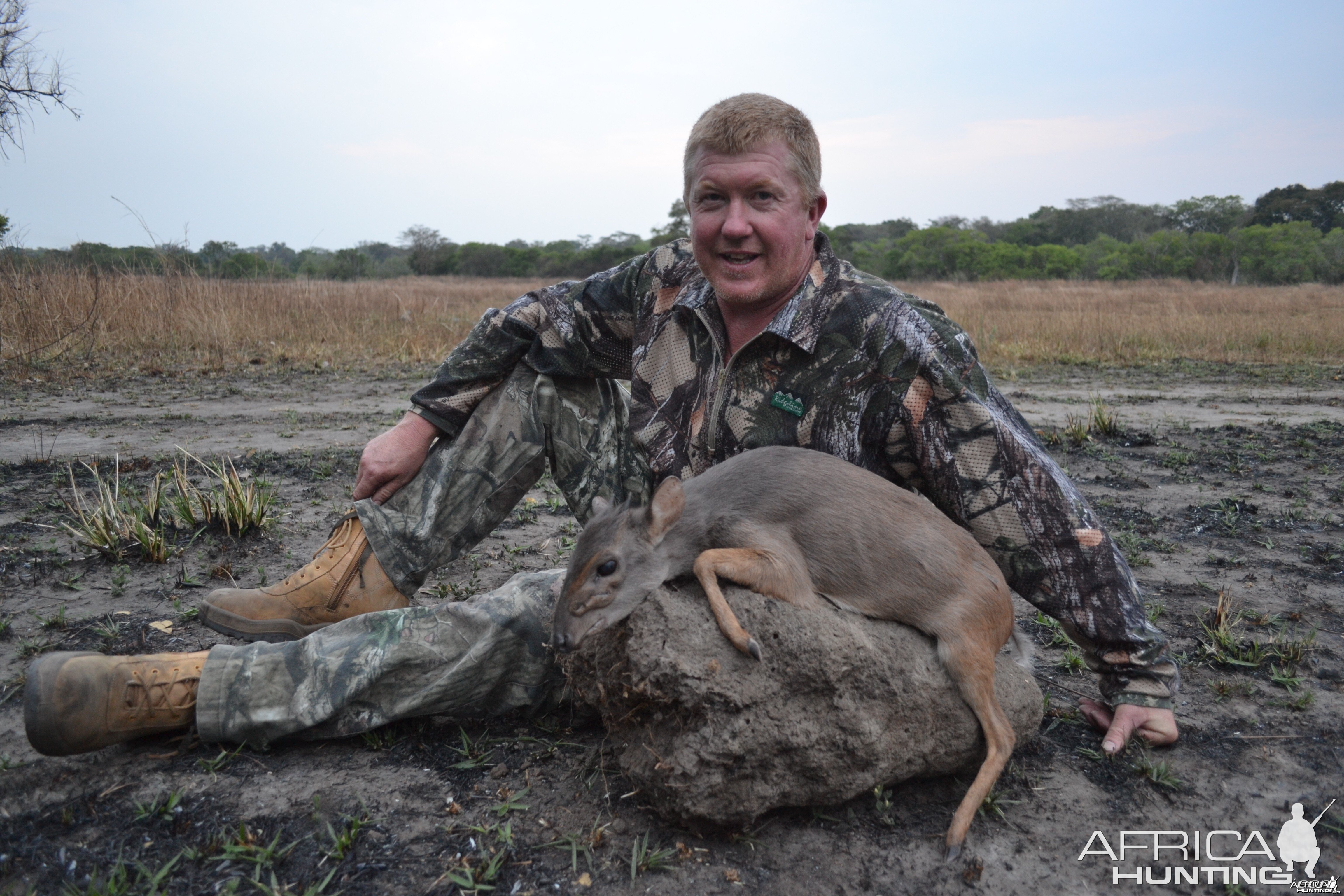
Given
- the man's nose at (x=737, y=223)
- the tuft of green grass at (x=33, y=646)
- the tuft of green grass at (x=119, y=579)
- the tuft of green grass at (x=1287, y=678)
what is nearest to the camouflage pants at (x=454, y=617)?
the man's nose at (x=737, y=223)

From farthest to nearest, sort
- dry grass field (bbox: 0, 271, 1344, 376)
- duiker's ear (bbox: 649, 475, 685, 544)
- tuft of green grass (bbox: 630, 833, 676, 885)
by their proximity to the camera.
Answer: dry grass field (bbox: 0, 271, 1344, 376)
duiker's ear (bbox: 649, 475, 685, 544)
tuft of green grass (bbox: 630, 833, 676, 885)

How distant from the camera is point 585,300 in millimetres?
4586

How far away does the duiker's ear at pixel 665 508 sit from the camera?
10.4 ft

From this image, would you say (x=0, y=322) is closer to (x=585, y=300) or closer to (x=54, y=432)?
(x=54, y=432)

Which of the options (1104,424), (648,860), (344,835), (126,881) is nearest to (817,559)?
(648,860)

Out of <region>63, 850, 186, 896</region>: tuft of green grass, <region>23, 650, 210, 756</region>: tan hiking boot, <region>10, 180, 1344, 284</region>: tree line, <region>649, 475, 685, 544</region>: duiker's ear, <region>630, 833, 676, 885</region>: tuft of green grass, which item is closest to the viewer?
<region>63, 850, 186, 896</region>: tuft of green grass

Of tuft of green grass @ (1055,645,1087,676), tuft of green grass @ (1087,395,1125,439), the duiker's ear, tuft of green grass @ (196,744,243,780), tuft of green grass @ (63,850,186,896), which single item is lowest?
tuft of green grass @ (1055,645,1087,676)

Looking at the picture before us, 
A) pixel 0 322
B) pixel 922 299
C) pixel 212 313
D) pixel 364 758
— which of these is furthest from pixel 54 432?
pixel 922 299

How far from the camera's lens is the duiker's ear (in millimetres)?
3184

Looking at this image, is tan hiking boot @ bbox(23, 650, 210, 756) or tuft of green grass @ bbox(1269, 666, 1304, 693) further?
tuft of green grass @ bbox(1269, 666, 1304, 693)

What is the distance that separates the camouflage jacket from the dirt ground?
55cm

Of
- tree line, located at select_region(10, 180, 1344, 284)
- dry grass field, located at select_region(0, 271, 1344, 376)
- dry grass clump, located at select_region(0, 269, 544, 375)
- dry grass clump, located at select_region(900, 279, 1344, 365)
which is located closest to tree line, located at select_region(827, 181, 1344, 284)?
tree line, located at select_region(10, 180, 1344, 284)

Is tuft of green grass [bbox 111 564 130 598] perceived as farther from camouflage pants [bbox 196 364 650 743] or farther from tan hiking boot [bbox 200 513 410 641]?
camouflage pants [bbox 196 364 650 743]

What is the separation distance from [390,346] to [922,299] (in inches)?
529
